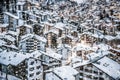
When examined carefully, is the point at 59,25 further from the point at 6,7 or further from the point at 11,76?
the point at 11,76

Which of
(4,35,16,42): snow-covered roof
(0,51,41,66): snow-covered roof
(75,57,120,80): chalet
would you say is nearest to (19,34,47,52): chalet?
(4,35,16,42): snow-covered roof

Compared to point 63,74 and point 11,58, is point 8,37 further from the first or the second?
point 63,74

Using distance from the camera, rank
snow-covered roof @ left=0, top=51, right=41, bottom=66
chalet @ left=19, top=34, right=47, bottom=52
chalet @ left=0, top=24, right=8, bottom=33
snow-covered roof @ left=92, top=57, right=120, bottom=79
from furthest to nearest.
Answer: chalet @ left=0, top=24, right=8, bottom=33 → chalet @ left=19, top=34, right=47, bottom=52 → snow-covered roof @ left=0, top=51, right=41, bottom=66 → snow-covered roof @ left=92, top=57, right=120, bottom=79

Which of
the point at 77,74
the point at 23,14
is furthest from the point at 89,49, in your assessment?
the point at 23,14

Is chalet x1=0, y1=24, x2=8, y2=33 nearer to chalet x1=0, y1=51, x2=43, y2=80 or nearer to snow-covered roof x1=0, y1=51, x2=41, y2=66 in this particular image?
snow-covered roof x1=0, y1=51, x2=41, y2=66

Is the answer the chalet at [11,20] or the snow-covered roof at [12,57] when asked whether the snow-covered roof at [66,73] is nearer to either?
the snow-covered roof at [12,57]

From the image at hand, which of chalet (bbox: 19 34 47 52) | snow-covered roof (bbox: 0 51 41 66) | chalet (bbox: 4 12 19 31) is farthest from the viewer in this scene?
chalet (bbox: 4 12 19 31)

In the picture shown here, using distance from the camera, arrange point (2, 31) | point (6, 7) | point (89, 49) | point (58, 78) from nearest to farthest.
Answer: point (58, 78) → point (89, 49) → point (2, 31) → point (6, 7)
